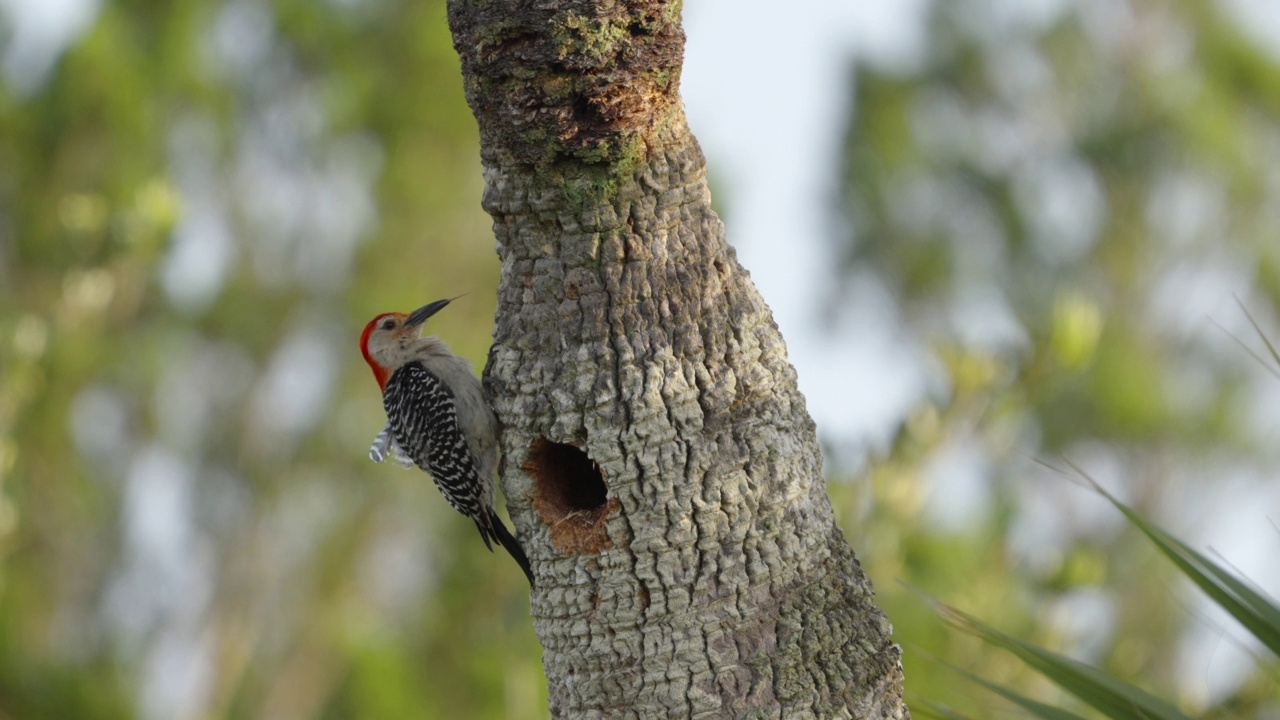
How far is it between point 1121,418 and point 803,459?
704 inches

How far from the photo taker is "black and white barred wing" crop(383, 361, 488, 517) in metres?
5.47

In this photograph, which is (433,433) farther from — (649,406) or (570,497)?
(649,406)

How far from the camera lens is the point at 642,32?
3.71m

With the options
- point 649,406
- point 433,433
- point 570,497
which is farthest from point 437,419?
point 649,406

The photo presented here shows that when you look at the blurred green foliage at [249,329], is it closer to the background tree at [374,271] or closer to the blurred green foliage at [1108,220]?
the background tree at [374,271]

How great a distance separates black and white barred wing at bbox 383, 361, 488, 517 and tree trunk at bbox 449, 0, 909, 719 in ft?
5.31

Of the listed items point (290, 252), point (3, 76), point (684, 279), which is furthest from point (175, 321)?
point (684, 279)

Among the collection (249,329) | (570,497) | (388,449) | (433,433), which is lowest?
(570,497)

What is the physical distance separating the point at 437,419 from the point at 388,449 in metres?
0.82

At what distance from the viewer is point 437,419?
556cm

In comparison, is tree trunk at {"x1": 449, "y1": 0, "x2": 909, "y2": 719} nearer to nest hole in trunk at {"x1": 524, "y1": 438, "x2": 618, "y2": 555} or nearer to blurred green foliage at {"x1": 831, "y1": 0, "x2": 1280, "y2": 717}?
nest hole in trunk at {"x1": 524, "y1": 438, "x2": 618, "y2": 555}

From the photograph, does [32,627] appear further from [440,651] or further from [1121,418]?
[1121,418]

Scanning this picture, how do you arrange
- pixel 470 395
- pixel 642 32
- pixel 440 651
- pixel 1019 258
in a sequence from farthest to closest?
pixel 1019 258 → pixel 440 651 → pixel 470 395 → pixel 642 32

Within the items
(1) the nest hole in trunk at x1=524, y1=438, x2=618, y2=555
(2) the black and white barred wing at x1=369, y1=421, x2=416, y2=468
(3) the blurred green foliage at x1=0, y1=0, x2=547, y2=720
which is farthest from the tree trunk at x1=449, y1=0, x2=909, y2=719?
(3) the blurred green foliage at x1=0, y1=0, x2=547, y2=720
